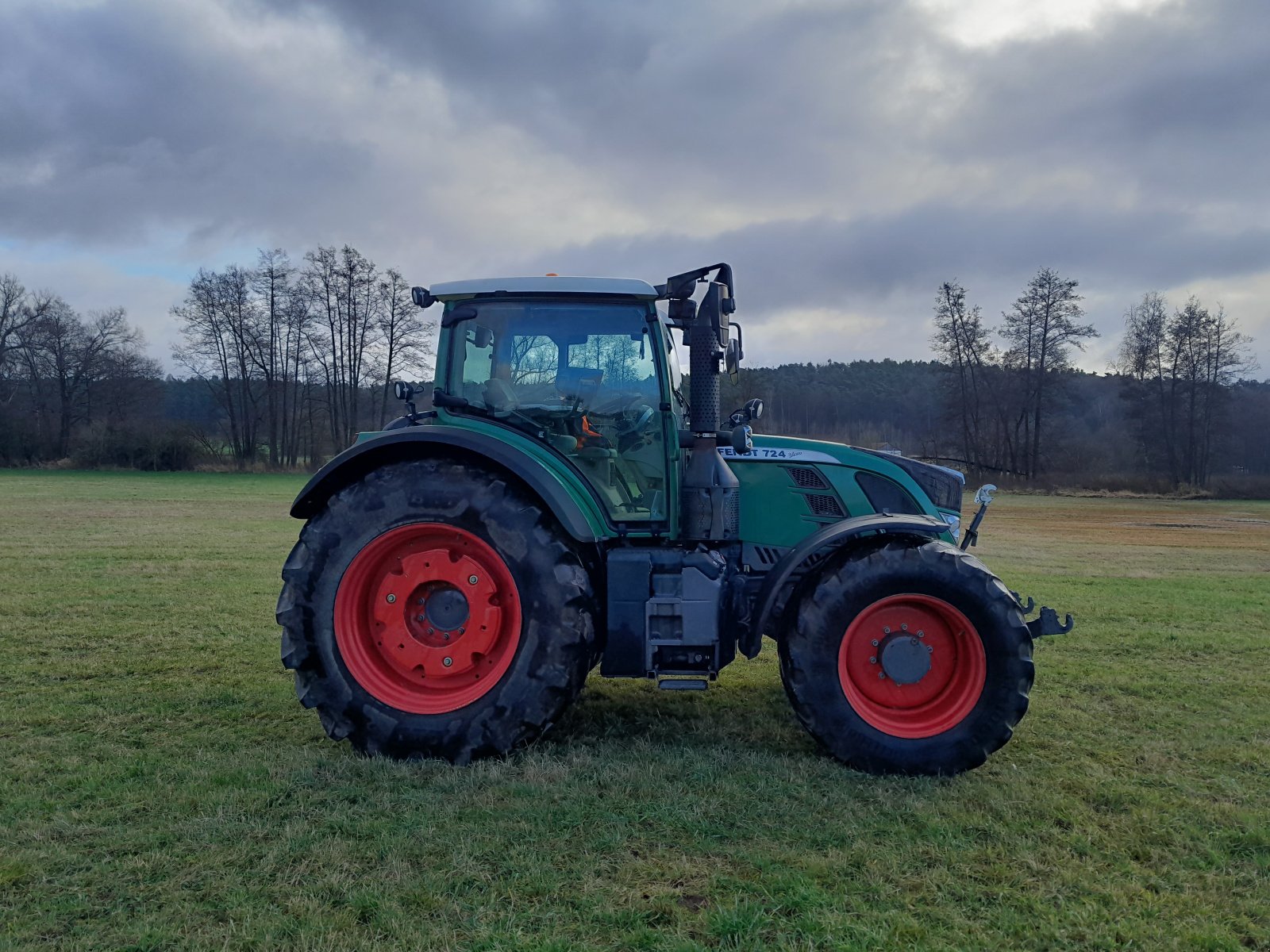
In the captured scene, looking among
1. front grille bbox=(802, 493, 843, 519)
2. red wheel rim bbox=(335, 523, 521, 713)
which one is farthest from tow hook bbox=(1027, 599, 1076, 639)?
red wheel rim bbox=(335, 523, 521, 713)

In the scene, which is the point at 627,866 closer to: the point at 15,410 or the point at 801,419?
the point at 801,419

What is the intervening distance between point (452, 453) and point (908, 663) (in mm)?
2555

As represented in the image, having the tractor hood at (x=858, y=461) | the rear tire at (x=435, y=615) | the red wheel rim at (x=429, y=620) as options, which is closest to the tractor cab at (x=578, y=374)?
the rear tire at (x=435, y=615)

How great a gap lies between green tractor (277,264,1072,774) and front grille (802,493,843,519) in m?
0.01

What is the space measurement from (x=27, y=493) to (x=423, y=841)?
2799cm

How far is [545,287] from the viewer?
4.67m

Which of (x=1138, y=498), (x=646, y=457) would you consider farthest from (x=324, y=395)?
(x=646, y=457)

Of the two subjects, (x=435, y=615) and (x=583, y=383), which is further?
(x=583, y=383)

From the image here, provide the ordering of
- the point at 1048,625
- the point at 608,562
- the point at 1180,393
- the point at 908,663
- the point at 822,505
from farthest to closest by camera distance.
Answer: the point at 1180,393
the point at 822,505
the point at 608,562
the point at 1048,625
the point at 908,663

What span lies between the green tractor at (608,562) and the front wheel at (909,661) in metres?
0.01

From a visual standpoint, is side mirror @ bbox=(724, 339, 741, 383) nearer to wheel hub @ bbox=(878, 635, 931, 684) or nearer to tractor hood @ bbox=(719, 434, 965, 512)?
tractor hood @ bbox=(719, 434, 965, 512)

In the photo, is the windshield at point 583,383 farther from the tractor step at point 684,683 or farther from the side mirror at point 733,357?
the tractor step at point 684,683

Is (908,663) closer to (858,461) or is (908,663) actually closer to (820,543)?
(820,543)

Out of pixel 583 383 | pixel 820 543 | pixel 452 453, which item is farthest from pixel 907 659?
pixel 452 453
